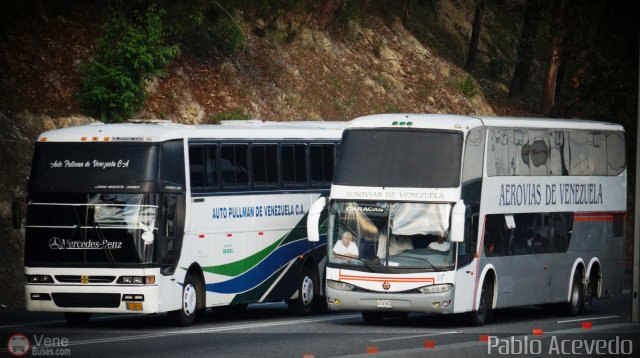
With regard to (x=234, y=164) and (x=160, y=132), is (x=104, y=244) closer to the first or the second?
(x=160, y=132)

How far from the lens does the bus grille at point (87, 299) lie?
23391 mm

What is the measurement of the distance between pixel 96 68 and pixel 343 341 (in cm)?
1916

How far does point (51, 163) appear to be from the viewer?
2402 cm

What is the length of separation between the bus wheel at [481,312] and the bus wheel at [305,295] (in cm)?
403

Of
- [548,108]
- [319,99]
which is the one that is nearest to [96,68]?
[319,99]

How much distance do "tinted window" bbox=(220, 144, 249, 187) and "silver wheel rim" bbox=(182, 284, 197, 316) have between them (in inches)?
88.6

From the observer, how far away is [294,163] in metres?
28.3

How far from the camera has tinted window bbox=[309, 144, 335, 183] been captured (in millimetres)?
28906

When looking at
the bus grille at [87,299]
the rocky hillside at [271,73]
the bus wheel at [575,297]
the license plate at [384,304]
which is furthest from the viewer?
the rocky hillside at [271,73]

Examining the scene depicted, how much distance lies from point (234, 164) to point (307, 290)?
3.47 m

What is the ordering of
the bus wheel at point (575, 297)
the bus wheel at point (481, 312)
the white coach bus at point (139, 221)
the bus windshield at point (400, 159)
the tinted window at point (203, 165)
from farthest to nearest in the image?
the bus wheel at point (575, 297)
the bus wheel at point (481, 312)
the tinted window at point (203, 165)
the bus windshield at point (400, 159)
the white coach bus at point (139, 221)

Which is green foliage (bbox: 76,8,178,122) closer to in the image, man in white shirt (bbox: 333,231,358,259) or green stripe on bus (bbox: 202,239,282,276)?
green stripe on bus (bbox: 202,239,282,276)

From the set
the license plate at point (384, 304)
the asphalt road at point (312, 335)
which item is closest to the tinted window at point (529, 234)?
the asphalt road at point (312, 335)

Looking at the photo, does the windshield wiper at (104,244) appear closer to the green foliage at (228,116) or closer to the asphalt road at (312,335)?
the asphalt road at (312,335)
